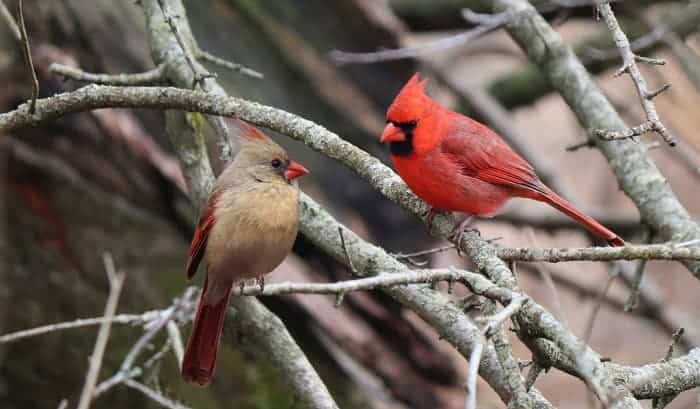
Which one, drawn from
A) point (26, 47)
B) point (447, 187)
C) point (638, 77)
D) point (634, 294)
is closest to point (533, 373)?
point (638, 77)

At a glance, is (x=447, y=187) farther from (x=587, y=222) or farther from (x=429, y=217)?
(x=587, y=222)

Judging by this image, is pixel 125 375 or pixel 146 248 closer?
pixel 125 375

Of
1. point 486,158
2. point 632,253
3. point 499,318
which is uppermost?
point 486,158

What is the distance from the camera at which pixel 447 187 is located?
3268 millimetres

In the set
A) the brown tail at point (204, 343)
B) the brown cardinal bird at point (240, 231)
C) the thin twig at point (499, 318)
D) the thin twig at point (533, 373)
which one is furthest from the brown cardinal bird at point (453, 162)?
the thin twig at point (499, 318)

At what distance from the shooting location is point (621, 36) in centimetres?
245

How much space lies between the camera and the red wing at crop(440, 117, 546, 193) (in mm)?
3559

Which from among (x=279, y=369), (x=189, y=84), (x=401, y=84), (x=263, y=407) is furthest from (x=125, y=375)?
(x=401, y=84)

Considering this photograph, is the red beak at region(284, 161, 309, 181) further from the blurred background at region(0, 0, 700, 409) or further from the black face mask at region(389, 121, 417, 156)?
the blurred background at region(0, 0, 700, 409)

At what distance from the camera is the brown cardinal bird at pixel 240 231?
2814 mm

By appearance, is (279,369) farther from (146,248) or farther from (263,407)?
(146,248)

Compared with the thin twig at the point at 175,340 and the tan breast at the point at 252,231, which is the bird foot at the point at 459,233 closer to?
the tan breast at the point at 252,231

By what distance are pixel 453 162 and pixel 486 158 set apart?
0.21 meters

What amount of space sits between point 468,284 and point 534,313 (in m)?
0.16
